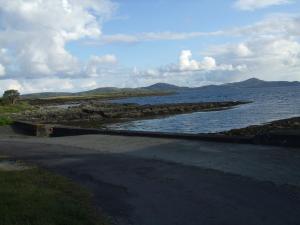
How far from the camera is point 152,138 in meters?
21.0

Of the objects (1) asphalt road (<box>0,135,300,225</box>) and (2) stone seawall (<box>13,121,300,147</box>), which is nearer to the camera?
(1) asphalt road (<box>0,135,300,225</box>)

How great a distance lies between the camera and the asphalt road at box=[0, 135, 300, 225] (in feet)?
27.4

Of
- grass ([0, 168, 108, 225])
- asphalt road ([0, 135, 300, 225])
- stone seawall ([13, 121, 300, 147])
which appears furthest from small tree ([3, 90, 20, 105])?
grass ([0, 168, 108, 225])

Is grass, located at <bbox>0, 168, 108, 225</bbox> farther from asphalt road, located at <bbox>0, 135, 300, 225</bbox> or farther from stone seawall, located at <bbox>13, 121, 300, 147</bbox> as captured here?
stone seawall, located at <bbox>13, 121, 300, 147</bbox>

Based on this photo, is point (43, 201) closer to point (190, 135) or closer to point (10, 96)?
point (190, 135)

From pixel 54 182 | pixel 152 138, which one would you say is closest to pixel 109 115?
pixel 152 138

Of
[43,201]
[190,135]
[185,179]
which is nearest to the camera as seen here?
[43,201]

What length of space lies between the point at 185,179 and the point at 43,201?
3590 millimetres

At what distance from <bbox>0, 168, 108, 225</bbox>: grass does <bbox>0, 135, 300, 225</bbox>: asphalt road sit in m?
0.44

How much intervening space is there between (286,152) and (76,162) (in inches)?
246

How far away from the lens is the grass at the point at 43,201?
7.94 metres

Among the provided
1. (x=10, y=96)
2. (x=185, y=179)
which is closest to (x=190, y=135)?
(x=185, y=179)

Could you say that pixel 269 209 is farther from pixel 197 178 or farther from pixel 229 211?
pixel 197 178

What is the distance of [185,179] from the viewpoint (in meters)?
11.5
